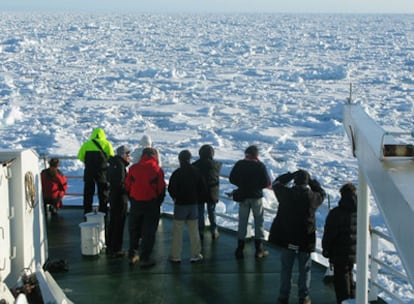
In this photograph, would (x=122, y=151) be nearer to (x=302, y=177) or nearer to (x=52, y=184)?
(x=52, y=184)

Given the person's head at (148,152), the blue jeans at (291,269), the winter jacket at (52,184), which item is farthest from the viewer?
the winter jacket at (52,184)

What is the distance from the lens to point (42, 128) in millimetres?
24281

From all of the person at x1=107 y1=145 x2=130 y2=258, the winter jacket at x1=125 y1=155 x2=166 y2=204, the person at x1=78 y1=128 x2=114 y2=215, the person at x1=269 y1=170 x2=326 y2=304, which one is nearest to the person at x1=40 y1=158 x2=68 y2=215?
the person at x1=78 y1=128 x2=114 y2=215

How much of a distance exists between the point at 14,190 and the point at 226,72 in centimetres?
3849

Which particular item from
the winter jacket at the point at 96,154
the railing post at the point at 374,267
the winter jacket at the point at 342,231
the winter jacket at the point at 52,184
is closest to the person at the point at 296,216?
the winter jacket at the point at 342,231

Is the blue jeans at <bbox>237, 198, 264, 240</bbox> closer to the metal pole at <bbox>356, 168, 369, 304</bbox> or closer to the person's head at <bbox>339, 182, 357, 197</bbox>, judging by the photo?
the person's head at <bbox>339, 182, 357, 197</bbox>

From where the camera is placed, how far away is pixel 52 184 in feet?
29.5

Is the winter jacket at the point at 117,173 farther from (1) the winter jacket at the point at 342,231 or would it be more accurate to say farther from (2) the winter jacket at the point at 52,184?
(1) the winter jacket at the point at 342,231

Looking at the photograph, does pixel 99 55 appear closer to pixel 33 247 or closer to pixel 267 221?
pixel 267 221

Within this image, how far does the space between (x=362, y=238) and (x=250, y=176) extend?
7.69 ft

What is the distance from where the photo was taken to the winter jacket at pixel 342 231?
237 inches

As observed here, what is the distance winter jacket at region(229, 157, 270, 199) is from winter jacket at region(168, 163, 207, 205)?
0.40 meters

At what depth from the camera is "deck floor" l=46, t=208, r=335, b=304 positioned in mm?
6773

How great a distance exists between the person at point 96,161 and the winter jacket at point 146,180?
150 centimetres
